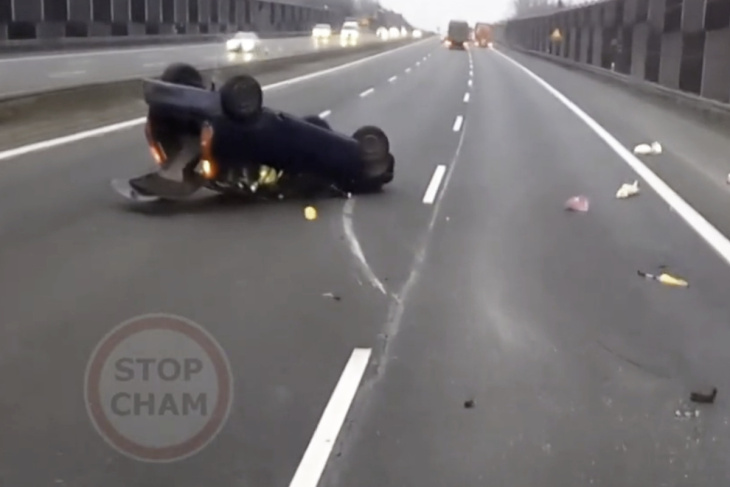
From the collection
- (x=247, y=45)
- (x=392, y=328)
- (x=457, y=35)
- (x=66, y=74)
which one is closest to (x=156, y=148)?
(x=392, y=328)

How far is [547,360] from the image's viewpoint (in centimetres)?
813

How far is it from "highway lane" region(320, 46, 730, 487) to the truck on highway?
98.9m

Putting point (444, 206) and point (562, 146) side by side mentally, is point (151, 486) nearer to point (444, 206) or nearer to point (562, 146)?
point (444, 206)

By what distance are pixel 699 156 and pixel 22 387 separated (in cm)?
1562

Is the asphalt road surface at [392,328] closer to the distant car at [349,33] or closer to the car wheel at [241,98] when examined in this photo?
the car wheel at [241,98]

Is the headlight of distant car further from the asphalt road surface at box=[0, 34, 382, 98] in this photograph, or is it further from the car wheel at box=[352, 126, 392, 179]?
the car wheel at box=[352, 126, 392, 179]

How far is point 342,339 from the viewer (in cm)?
852

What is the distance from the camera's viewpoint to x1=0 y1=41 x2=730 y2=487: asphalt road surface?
20.7ft

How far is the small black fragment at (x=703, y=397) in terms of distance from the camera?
24.1ft

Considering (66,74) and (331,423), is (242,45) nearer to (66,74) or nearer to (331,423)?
(66,74)

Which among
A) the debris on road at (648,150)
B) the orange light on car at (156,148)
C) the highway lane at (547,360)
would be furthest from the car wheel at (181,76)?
the debris on road at (648,150)

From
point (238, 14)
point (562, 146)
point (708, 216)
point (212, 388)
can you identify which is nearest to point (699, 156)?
point (562, 146)

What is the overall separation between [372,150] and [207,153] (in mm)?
2657

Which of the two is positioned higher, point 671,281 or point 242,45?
point 671,281
